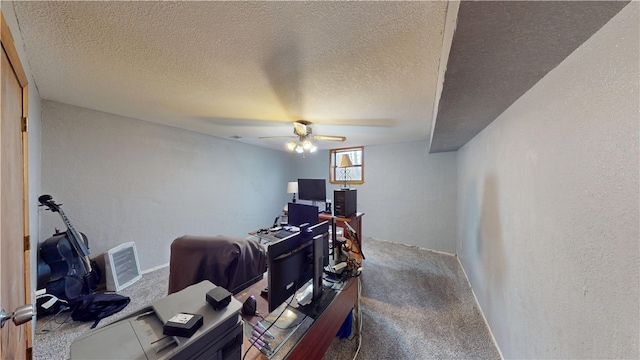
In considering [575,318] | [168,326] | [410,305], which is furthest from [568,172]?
[410,305]

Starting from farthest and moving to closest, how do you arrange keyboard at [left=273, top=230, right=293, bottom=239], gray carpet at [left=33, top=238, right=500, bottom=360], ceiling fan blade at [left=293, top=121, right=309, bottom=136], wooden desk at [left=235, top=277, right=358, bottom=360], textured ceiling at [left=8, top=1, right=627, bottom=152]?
keyboard at [left=273, top=230, right=293, bottom=239] < ceiling fan blade at [left=293, top=121, right=309, bottom=136] < gray carpet at [left=33, top=238, right=500, bottom=360] < wooden desk at [left=235, top=277, right=358, bottom=360] < textured ceiling at [left=8, top=1, right=627, bottom=152]

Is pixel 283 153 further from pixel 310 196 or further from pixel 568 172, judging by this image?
pixel 568 172

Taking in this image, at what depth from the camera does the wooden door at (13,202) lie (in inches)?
34.8

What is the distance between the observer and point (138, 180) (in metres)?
2.82

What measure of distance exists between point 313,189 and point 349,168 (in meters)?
1.57

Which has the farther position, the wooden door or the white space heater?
the white space heater

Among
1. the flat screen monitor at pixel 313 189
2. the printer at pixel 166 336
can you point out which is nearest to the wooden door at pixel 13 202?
the printer at pixel 166 336

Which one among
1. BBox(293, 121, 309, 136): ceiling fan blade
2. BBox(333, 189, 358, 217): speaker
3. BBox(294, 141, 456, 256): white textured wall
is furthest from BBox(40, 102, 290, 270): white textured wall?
BBox(294, 141, 456, 256): white textured wall

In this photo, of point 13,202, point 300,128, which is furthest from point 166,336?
point 300,128

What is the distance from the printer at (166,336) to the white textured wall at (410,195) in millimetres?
3602

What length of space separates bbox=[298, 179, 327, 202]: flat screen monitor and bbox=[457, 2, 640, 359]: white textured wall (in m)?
2.47

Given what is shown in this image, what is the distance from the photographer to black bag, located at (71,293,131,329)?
1945 millimetres

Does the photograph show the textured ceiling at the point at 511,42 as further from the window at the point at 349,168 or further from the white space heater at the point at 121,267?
the white space heater at the point at 121,267

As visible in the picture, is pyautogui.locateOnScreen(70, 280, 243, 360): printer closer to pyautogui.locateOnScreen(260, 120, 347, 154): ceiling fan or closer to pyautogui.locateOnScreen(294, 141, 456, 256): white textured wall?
pyautogui.locateOnScreen(260, 120, 347, 154): ceiling fan
